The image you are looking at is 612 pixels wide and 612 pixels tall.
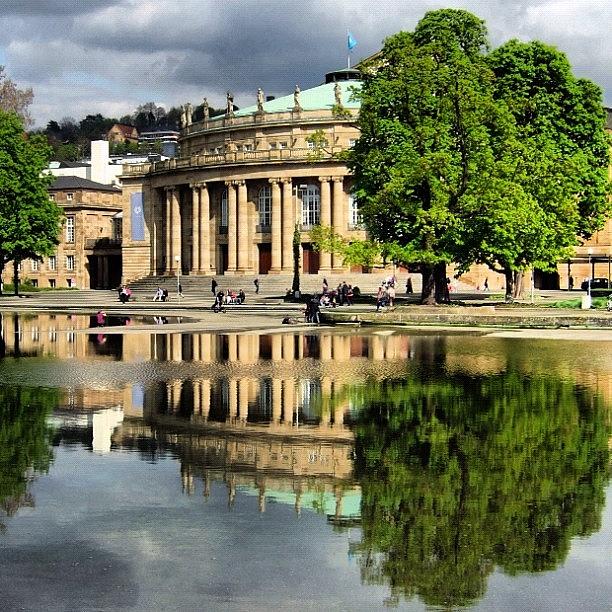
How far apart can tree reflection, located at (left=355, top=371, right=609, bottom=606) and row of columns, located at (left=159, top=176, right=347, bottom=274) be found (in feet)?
304

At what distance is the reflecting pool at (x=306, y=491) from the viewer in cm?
1102

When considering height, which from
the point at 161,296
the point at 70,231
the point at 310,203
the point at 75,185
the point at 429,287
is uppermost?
the point at 75,185

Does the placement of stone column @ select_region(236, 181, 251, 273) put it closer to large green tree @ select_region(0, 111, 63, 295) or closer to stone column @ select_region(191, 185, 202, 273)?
stone column @ select_region(191, 185, 202, 273)

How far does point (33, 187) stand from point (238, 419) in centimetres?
9586

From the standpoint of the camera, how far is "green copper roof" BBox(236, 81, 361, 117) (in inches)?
5217

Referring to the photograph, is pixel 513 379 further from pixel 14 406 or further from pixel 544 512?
pixel 544 512

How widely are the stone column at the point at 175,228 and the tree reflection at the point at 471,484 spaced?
108803 millimetres

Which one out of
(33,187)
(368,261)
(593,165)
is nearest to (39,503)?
(368,261)

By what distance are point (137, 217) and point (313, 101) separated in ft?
79.1

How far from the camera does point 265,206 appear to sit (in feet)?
413

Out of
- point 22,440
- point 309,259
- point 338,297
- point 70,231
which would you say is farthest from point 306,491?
point 70,231

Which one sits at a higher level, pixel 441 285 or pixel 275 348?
pixel 441 285

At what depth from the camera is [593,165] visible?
262 feet

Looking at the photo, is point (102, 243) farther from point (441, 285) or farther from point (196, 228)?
point (441, 285)
